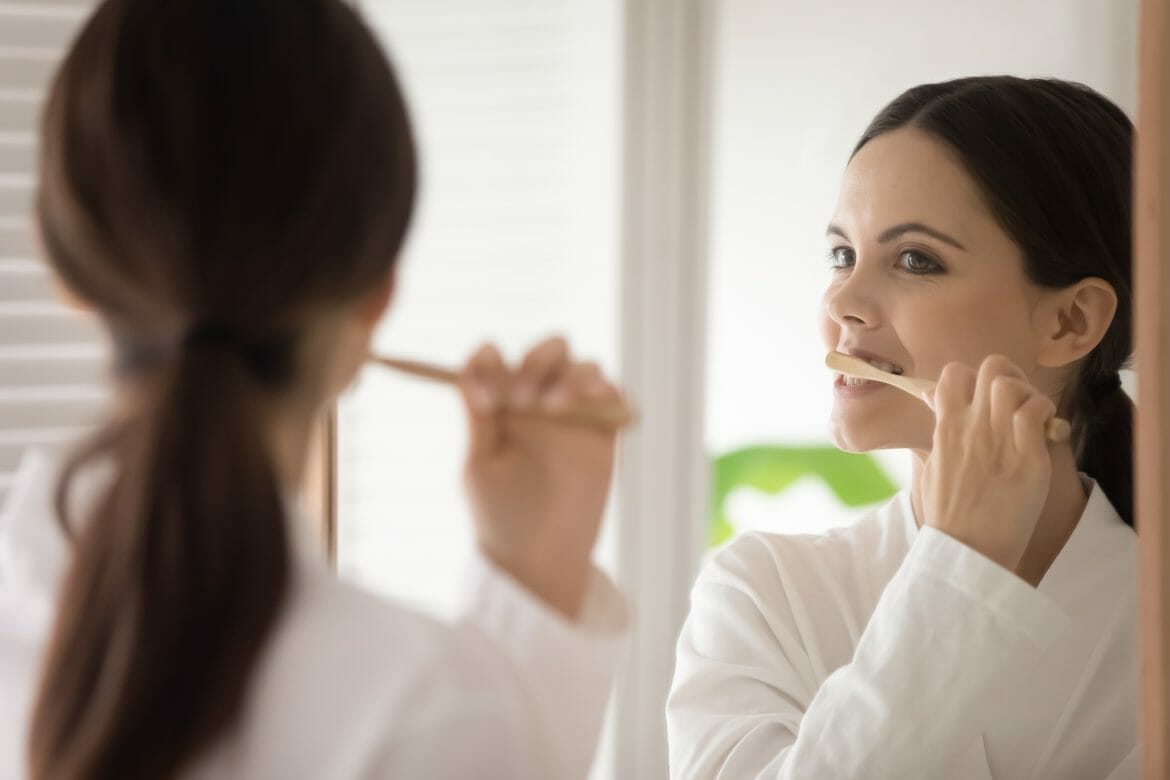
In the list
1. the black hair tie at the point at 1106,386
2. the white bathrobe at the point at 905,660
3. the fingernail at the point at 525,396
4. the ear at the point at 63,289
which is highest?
the ear at the point at 63,289

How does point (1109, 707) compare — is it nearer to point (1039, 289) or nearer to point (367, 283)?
point (1039, 289)

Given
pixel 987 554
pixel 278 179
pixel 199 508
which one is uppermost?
pixel 278 179

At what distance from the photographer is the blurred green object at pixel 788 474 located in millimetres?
1088

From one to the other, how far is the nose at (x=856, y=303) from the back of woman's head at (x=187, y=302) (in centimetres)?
42

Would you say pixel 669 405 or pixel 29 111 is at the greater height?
pixel 29 111

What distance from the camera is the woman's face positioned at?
0.81 m

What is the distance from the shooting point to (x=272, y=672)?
0.47m

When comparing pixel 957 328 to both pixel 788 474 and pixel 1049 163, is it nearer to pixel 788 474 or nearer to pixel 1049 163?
pixel 1049 163

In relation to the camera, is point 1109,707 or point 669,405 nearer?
point 1109,707

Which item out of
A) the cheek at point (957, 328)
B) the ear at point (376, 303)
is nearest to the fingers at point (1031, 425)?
the cheek at point (957, 328)

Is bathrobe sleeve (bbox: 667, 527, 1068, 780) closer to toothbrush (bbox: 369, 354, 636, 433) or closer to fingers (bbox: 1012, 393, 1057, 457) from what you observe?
fingers (bbox: 1012, 393, 1057, 457)

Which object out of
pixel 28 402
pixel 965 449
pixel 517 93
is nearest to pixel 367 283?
pixel 965 449

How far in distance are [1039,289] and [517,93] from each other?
56 centimetres

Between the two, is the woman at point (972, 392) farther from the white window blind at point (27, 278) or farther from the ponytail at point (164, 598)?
the white window blind at point (27, 278)
